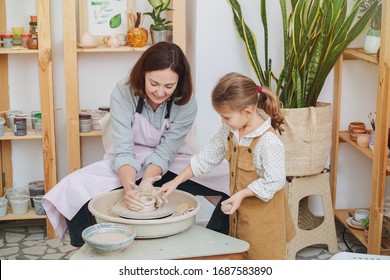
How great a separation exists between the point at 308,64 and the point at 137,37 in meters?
0.83

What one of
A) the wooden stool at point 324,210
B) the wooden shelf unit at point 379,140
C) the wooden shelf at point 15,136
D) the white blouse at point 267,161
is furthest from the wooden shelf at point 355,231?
the wooden shelf at point 15,136

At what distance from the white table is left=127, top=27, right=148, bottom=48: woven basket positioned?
137cm

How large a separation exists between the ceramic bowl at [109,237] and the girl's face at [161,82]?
23.4 inches

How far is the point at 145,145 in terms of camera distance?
294 cm

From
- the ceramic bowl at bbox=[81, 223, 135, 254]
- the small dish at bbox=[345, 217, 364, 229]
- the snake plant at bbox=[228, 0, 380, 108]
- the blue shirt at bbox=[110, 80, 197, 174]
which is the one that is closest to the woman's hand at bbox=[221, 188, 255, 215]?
the ceramic bowl at bbox=[81, 223, 135, 254]

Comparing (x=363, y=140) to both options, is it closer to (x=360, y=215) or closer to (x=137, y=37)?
(x=360, y=215)

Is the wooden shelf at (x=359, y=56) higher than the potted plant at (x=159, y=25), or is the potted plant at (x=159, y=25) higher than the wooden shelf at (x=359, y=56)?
the potted plant at (x=159, y=25)

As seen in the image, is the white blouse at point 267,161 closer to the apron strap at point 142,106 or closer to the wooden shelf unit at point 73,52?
the apron strap at point 142,106

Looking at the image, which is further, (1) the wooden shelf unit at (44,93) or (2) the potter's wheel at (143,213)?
(1) the wooden shelf unit at (44,93)

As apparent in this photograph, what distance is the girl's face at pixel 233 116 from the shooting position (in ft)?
7.95

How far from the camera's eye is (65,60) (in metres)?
3.42

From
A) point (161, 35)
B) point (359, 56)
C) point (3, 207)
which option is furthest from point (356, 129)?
point (3, 207)

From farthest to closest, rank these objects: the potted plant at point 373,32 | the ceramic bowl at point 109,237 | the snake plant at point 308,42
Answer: the potted plant at point 373,32 → the snake plant at point 308,42 → the ceramic bowl at point 109,237
